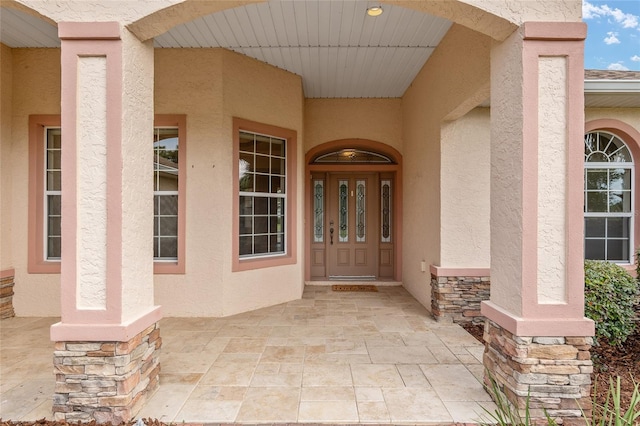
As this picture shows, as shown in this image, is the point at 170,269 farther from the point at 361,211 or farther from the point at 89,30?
the point at 361,211

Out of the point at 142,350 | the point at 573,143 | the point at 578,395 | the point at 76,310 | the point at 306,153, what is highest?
the point at 306,153

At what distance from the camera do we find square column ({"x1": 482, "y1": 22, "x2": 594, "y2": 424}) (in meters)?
2.39

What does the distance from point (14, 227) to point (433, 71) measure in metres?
6.31

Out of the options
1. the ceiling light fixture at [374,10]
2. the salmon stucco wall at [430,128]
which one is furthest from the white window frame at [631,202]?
the ceiling light fixture at [374,10]

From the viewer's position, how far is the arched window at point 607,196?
5.20 meters

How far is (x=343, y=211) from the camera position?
7.11 m

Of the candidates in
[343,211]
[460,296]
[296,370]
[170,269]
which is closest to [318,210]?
[343,211]

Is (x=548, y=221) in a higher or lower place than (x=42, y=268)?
higher

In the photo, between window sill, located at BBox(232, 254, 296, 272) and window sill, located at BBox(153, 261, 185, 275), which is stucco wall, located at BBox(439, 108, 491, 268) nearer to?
window sill, located at BBox(232, 254, 296, 272)

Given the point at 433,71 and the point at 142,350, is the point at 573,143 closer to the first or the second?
the point at 433,71

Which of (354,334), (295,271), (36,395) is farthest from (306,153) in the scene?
(36,395)

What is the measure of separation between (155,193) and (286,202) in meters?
1.97

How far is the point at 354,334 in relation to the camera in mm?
4031

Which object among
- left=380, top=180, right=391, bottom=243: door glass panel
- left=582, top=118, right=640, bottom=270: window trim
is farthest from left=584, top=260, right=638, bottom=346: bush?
left=380, top=180, right=391, bottom=243: door glass panel
